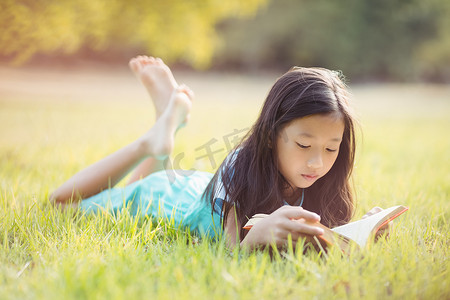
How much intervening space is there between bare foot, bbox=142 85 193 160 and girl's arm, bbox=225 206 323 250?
0.78 meters

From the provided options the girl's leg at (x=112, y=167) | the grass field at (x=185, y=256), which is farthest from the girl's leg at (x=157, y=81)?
the grass field at (x=185, y=256)

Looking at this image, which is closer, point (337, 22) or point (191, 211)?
point (191, 211)

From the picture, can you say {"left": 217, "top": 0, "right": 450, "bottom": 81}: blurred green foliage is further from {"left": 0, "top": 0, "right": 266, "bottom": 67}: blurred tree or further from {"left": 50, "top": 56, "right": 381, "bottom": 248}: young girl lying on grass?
{"left": 50, "top": 56, "right": 381, "bottom": 248}: young girl lying on grass

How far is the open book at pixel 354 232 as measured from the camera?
55.6 inches

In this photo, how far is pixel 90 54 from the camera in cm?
1925

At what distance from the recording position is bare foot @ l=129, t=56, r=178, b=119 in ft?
8.47

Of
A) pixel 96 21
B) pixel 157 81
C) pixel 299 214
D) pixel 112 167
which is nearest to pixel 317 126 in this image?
pixel 299 214

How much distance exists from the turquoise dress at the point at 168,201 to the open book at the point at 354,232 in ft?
1.28

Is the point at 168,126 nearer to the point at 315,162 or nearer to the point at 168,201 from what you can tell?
the point at 168,201

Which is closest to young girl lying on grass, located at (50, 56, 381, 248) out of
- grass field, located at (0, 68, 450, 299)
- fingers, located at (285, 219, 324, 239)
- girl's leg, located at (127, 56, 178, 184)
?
fingers, located at (285, 219, 324, 239)

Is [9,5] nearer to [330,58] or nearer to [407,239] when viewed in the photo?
[407,239]

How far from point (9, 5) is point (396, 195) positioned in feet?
12.0

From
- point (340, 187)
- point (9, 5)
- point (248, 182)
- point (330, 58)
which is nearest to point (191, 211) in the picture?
point (248, 182)

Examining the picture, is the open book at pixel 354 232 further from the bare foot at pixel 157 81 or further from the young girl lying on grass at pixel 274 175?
the bare foot at pixel 157 81
